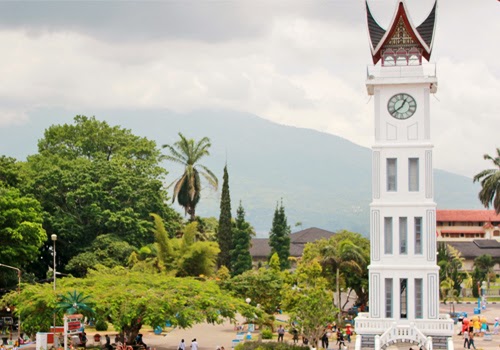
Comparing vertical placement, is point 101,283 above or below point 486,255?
below

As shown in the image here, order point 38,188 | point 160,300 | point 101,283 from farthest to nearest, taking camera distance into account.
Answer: point 38,188 < point 101,283 < point 160,300

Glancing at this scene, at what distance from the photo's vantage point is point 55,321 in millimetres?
47906

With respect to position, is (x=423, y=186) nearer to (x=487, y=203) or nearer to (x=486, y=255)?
(x=487, y=203)

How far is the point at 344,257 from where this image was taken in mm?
65125

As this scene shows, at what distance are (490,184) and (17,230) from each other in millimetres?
51572

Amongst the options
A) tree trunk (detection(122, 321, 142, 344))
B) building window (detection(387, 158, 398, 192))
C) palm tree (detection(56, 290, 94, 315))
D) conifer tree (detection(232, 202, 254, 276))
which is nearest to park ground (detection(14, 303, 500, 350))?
tree trunk (detection(122, 321, 142, 344))

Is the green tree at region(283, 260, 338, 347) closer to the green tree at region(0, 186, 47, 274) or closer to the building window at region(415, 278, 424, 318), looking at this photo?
the building window at region(415, 278, 424, 318)

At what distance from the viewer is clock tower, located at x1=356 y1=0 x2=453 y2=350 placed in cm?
4688

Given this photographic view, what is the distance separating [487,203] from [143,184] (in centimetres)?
3831

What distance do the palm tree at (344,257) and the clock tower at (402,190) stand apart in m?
16.7

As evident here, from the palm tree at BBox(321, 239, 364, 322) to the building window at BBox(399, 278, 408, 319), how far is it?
16.4 m

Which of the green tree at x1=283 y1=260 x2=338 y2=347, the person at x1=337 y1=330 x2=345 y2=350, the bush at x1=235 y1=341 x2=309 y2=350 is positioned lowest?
the bush at x1=235 y1=341 x2=309 y2=350

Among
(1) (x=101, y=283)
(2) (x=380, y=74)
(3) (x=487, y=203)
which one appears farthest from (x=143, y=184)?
(3) (x=487, y=203)

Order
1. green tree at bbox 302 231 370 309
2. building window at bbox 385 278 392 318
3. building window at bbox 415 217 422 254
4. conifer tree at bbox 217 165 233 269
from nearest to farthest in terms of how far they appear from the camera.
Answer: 1. building window at bbox 385 278 392 318
2. building window at bbox 415 217 422 254
3. green tree at bbox 302 231 370 309
4. conifer tree at bbox 217 165 233 269
